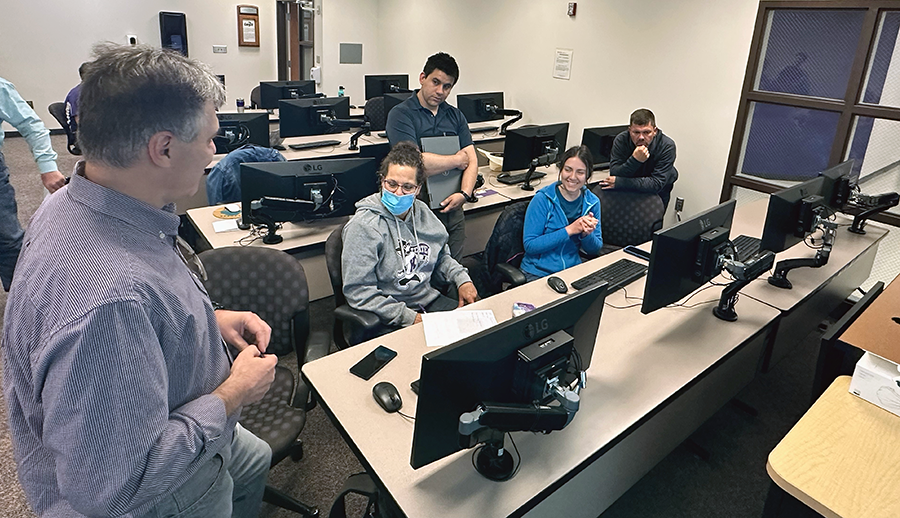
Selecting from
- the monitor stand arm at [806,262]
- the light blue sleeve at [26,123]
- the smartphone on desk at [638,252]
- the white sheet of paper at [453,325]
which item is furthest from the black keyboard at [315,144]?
the monitor stand arm at [806,262]

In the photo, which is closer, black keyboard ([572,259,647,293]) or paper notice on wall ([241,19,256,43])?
black keyboard ([572,259,647,293])

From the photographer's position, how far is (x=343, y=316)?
2186 mm

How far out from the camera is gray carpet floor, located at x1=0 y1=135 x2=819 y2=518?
211 centimetres

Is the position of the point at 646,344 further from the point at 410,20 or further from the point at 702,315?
the point at 410,20

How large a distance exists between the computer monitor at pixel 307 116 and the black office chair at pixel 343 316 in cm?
226

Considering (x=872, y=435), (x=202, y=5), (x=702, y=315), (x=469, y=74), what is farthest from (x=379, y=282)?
(x=202, y=5)

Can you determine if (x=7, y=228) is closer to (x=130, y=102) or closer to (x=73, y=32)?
(x=130, y=102)

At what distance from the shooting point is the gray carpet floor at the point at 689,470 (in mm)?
2105

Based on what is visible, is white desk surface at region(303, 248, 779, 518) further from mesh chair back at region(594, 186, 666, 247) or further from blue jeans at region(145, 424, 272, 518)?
mesh chair back at region(594, 186, 666, 247)

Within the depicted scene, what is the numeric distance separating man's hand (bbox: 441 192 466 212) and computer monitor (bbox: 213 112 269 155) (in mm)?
1526

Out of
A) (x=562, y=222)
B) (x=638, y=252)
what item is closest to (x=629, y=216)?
(x=638, y=252)

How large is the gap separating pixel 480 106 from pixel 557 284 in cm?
344

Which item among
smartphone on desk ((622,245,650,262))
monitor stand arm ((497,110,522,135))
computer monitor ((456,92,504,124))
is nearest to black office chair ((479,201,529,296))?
smartphone on desk ((622,245,650,262))

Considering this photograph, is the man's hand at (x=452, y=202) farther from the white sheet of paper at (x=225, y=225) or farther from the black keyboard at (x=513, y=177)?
the white sheet of paper at (x=225, y=225)
